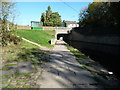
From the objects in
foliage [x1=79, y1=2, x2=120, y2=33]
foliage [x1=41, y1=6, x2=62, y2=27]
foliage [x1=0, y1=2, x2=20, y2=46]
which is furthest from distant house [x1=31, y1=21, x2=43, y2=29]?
foliage [x1=0, y1=2, x2=20, y2=46]

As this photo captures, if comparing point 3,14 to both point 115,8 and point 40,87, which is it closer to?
point 40,87

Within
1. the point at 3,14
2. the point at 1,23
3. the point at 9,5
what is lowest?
the point at 1,23

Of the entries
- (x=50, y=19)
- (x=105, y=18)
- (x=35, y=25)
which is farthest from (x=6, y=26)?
(x=50, y=19)

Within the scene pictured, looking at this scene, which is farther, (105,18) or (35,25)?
(35,25)

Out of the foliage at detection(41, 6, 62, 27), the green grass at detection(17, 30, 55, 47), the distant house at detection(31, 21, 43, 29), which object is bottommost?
the green grass at detection(17, 30, 55, 47)

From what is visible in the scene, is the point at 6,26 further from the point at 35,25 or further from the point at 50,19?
the point at 50,19

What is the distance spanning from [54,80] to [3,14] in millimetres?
7795

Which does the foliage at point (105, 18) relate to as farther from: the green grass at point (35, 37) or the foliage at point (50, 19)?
the foliage at point (50, 19)

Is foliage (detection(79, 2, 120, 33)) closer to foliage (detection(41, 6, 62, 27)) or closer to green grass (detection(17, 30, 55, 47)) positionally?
green grass (detection(17, 30, 55, 47))

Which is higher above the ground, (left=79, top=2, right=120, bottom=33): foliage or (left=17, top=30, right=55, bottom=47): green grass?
(left=79, top=2, right=120, bottom=33): foliage

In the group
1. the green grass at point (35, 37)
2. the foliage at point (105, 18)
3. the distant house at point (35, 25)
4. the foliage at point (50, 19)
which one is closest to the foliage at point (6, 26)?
the green grass at point (35, 37)

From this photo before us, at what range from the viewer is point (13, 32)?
32.3ft

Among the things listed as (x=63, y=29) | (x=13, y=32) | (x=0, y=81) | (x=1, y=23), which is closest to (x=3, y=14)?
(x=1, y=23)

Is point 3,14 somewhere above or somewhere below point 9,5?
below
